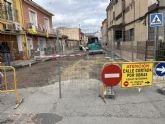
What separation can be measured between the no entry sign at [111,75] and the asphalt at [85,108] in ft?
1.80

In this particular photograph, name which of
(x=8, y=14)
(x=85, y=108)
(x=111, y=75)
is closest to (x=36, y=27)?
(x=8, y=14)

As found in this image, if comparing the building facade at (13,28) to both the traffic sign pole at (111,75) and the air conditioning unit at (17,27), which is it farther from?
the traffic sign pole at (111,75)

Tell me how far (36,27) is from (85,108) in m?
19.7

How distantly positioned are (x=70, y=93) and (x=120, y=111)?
6.93 feet

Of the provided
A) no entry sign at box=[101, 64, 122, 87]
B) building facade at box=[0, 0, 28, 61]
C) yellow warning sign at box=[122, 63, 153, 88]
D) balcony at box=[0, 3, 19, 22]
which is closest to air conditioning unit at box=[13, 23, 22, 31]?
building facade at box=[0, 0, 28, 61]

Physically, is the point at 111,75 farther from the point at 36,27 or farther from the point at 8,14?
the point at 36,27

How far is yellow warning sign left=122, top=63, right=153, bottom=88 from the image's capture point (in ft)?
18.7

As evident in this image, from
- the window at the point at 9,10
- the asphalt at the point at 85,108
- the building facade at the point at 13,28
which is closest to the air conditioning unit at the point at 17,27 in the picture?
Result: the building facade at the point at 13,28

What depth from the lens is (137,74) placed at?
5.75m

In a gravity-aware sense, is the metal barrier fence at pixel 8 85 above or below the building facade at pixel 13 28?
below

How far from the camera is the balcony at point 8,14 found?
49.7 feet

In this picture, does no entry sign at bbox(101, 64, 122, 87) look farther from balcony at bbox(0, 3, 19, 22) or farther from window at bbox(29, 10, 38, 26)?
window at bbox(29, 10, 38, 26)

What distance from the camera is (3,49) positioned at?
13.7 m

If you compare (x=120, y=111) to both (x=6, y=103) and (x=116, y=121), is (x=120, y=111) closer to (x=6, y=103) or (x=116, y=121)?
(x=116, y=121)
